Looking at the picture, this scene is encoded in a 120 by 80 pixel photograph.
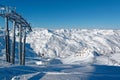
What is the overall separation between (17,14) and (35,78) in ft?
89.8

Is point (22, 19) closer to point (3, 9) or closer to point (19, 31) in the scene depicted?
point (19, 31)

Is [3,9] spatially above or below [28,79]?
above

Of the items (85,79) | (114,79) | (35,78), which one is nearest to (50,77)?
(35,78)

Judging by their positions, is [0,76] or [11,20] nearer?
[0,76]

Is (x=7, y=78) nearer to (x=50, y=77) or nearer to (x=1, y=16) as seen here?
(x=50, y=77)

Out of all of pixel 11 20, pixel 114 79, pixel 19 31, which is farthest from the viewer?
pixel 19 31

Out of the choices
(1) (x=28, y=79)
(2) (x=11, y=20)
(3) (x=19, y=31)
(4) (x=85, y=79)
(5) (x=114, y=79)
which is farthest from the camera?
(3) (x=19, y=31)

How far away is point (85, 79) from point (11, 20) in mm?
29094

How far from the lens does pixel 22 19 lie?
4397 centimetres

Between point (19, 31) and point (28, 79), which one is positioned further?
point (19, 31)

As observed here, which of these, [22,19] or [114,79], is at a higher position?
[22,19]


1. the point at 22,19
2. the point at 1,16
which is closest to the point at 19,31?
the point at 22,19

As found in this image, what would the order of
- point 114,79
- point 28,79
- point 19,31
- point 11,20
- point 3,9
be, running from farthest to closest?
1. point 19,31
2. point 11,20
3. point 3,9
4. point 114,79
5. point 28,79

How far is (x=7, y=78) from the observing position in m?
14.4
